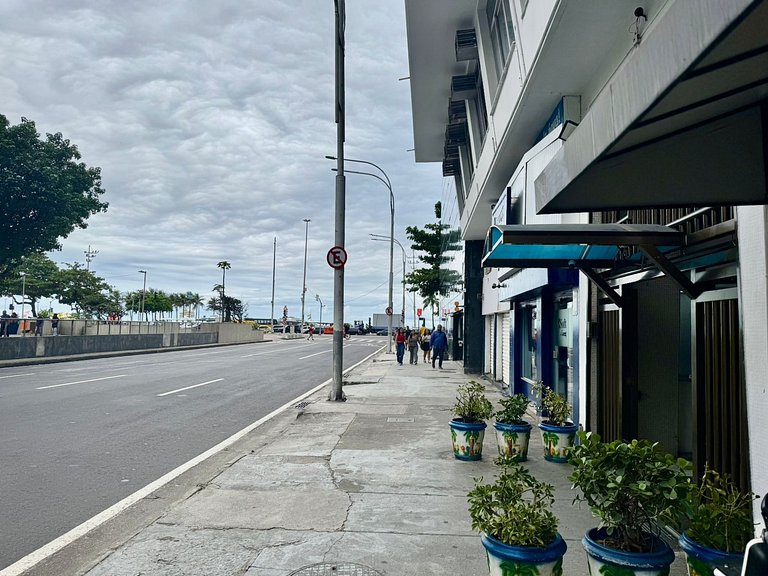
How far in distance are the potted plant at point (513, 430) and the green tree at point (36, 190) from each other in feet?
95.6

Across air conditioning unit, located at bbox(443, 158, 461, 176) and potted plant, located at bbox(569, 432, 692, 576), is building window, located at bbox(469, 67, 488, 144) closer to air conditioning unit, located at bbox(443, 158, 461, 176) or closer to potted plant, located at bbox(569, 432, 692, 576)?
air conditioning unit, located at bbox(443, 158, 461, 176)

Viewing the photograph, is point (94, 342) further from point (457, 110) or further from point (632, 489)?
point (632, 489)

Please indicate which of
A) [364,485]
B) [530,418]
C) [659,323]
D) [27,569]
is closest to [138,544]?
[27,569]

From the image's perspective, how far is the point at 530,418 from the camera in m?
12.1

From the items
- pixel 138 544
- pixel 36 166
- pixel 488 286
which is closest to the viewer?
pixel 138 544

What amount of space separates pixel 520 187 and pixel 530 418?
14.7 ft

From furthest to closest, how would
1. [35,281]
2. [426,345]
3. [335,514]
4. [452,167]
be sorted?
1. [35,281]
2. [426,345]
3. [452,167]
4. [335,514]

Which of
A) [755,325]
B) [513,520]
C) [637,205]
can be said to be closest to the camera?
[513,520]

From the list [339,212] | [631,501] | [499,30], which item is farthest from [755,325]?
[339,212]

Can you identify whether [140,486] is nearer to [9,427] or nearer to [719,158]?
[9,427]

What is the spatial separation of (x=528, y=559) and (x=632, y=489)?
2.30ft

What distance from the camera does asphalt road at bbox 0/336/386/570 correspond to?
603 centimetres

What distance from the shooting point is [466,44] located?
50.8ft

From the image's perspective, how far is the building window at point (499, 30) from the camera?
1177 cm
